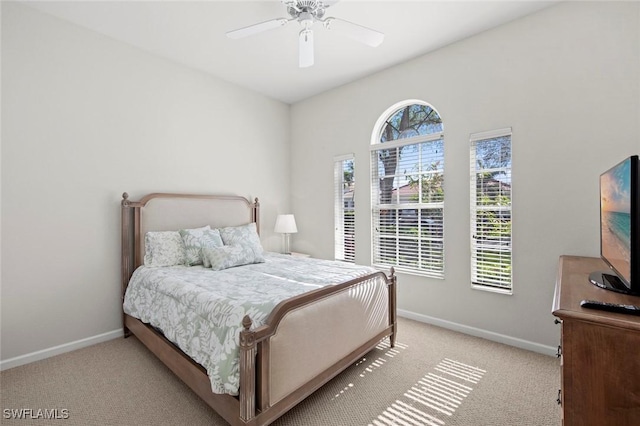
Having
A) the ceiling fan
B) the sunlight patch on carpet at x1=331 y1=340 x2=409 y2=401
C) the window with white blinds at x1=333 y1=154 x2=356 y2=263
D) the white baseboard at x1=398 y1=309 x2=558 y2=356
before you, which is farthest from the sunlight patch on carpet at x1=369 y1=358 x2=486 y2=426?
the ceiling fan

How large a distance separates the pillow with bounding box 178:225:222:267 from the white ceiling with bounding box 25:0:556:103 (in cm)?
193

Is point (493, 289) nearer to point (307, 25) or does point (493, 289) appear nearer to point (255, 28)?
point (307, 25)

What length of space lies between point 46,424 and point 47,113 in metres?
2.37

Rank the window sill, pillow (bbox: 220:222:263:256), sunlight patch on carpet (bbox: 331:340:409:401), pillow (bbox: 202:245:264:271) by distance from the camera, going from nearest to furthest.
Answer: sunlight patch on carpet (bbox: 331:340:409:401), the window sill, pillow (bbox: 202:245:264:271), pillow (bbox: 220:222:263:256)

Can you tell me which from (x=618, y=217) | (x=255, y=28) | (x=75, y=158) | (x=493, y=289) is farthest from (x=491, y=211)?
(x=75, y=158)

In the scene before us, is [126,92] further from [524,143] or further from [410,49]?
[524,143]

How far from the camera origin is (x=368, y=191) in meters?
3.75

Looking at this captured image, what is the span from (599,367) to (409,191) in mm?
2562

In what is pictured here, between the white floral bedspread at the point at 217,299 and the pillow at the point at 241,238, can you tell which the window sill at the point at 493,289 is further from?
the pillow at the point at 241,238

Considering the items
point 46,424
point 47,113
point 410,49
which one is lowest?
point 46,424

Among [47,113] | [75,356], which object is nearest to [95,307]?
[75,356]

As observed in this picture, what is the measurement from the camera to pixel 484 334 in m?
2.86

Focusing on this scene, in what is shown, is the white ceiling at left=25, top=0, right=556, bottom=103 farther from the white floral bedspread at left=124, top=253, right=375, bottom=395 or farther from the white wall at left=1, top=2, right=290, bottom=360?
the white floral bedspread at left=124, top=253, right=375, bottom=395

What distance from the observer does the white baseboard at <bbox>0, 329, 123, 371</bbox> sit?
238 cm
